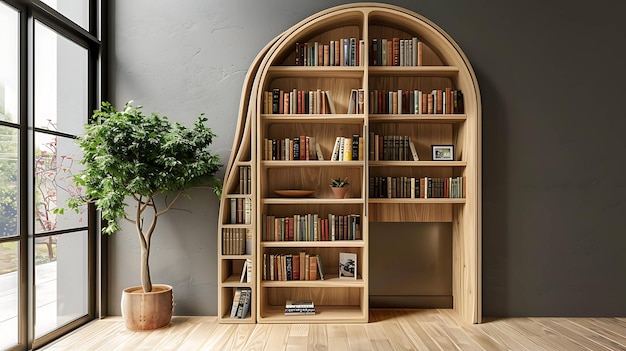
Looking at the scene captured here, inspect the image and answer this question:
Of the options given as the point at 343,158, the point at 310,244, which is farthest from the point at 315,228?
the point at 343,158

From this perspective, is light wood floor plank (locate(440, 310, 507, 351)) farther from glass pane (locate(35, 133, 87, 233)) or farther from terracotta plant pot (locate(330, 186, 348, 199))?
glass pane (locate(35, 133, 87, 233))

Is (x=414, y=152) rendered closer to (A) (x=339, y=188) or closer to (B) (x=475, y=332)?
(A) (x=339, y=188)

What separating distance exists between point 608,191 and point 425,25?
2015 mm

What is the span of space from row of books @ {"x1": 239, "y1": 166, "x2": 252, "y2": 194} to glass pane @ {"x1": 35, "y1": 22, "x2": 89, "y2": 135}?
1.28m

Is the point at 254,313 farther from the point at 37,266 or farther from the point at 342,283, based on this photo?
the point at 37,266

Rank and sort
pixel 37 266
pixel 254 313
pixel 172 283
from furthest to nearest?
pixel 172 283, pixel 254 313, pixel 37 266

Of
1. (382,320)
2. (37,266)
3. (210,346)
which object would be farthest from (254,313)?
(37,266)

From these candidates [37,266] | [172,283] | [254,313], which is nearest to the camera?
[37,266]

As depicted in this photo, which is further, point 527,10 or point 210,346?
point 527,10

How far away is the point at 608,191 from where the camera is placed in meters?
4.22

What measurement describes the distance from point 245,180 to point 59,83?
1496 millimetres

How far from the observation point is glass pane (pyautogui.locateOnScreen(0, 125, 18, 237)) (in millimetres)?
3025

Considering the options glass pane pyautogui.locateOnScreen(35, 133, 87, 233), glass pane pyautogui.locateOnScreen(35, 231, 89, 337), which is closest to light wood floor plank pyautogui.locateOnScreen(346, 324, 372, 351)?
glass pane pyautogui.locateOnScreen(35, 231, 89, 337)

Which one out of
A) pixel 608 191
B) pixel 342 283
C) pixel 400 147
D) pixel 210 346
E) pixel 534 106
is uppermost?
pixel 534 106
